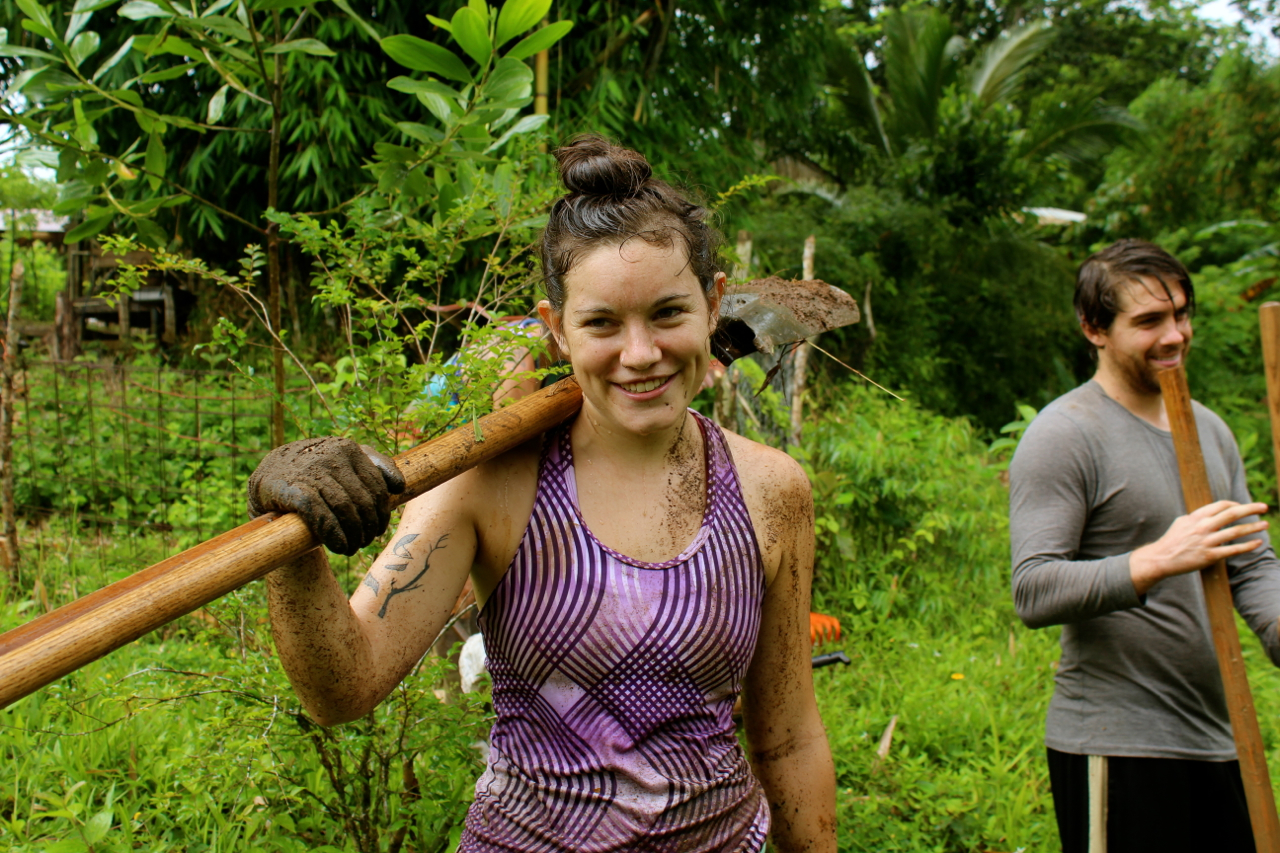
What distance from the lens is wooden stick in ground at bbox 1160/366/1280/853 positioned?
175 centimetres

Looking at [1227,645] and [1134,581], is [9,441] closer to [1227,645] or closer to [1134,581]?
[1134,581]

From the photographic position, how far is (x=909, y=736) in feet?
11.0

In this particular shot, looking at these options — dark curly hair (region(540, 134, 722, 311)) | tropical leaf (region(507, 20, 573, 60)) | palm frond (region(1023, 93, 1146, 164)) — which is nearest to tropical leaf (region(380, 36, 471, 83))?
tropical leaf (region(507, 20, 573, 60))

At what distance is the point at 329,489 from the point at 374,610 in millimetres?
271

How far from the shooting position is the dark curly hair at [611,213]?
133 cm

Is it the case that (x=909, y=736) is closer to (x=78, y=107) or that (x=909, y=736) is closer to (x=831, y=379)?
(x=78, y=107)

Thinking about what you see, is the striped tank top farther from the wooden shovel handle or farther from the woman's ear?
the woman's ear

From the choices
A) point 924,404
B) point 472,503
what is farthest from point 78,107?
point 924,404

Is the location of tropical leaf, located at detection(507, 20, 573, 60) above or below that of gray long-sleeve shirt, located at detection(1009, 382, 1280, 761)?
above

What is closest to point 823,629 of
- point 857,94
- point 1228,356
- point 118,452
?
point 118,452

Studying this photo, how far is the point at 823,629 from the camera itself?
3703 millimetres

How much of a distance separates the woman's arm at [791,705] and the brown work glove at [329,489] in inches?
26.8

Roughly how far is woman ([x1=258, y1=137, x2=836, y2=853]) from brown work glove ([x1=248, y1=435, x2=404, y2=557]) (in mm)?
159

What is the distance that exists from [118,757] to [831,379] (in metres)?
6.39
